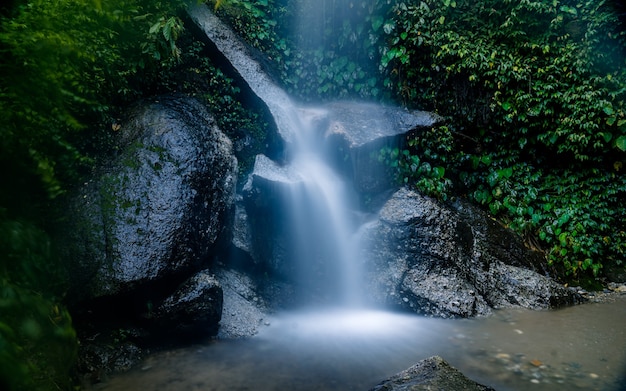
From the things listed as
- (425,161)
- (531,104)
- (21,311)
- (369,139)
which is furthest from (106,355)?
(531,104)

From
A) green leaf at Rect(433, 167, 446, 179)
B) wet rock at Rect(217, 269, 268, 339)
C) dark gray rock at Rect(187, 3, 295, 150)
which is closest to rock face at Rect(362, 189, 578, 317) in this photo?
green leaf at Rect(433, 167, 446, 179)

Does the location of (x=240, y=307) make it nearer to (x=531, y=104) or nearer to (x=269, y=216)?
(x=269, y=216)

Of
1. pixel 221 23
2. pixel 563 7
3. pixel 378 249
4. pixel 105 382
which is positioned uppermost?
pixel 563 7

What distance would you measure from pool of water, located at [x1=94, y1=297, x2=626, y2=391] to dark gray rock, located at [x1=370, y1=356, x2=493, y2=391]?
63cm

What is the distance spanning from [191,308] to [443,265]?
146 inches

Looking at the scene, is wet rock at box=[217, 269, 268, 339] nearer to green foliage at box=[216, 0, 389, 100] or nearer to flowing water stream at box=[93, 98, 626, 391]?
flowing water stream at box=[93, 98, 626, 391]

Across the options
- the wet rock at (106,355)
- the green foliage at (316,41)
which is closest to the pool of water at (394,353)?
the wet rock at (106,355)

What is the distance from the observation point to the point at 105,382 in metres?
3.65

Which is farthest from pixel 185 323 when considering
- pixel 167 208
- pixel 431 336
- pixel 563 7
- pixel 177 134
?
pixel 563 7

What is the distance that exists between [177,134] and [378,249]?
350cm

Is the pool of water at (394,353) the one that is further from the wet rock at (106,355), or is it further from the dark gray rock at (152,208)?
the dark gray rock at (152,208)

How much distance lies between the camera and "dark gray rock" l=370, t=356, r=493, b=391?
294 centimetres

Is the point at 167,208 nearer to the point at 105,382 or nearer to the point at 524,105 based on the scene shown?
the point at 105,382

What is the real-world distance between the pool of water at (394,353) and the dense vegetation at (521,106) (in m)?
1.70
